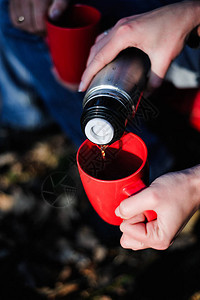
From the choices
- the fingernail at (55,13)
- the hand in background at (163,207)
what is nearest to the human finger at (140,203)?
the hand in background at (163,207)

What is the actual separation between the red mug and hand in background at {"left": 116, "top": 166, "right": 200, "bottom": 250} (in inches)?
1.3

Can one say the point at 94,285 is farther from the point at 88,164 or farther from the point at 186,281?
the point at 88,164

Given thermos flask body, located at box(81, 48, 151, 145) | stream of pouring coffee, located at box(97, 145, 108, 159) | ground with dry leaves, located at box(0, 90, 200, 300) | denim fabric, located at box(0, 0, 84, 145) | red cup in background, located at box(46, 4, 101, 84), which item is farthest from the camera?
denim fabric, located at box(0, 0, 84, 145)

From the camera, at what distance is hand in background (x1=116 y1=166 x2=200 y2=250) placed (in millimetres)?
786

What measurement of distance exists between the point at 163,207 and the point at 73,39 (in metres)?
0.67

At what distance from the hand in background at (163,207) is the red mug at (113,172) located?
3 centimetres

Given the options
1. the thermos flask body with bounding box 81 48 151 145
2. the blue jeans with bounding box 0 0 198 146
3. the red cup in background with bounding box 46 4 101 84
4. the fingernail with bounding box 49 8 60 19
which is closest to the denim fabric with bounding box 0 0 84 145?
the blue jeans with bounding box 0 0 198 146

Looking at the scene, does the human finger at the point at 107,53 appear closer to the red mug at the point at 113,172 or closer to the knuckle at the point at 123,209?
the red mug at the point at 113,172

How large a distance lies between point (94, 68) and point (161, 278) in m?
0.92

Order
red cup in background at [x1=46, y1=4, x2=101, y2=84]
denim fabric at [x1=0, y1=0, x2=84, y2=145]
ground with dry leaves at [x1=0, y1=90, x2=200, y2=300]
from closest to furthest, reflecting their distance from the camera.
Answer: red cup in background at [x1=46, y1=4, x2=101, y2=84] → ground with dry leaves at [x1=0, y1=90, x2=200, y2=300] → denim fabric at [x1=0, y1=0, x2=84, y2=145]

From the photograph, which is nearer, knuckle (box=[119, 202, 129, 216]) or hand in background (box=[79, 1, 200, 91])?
knuckle (box=[119, 202, 129, 216])

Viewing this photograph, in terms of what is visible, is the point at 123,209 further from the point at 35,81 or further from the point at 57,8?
the point at 35,81

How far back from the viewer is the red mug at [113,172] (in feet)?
2.68

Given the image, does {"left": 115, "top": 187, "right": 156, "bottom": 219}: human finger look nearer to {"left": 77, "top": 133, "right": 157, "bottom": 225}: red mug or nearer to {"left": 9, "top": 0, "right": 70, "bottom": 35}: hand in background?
{"left": 77, "top": 133, "right": 157, "bottom": 225}: red mug
